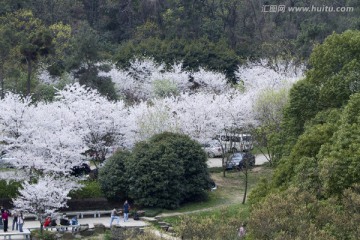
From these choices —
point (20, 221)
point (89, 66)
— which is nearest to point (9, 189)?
point (20, 221)

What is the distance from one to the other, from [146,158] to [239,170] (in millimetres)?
8803

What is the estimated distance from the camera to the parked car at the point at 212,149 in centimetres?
4568

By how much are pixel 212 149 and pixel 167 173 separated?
936 cm

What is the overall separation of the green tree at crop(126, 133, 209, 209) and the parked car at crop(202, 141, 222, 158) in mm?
5175

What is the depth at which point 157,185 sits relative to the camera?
38312 millimetres

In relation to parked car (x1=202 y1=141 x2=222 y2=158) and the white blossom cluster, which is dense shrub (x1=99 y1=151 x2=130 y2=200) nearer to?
the white blossom cluster

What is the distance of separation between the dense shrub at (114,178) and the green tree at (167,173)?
0.45 m

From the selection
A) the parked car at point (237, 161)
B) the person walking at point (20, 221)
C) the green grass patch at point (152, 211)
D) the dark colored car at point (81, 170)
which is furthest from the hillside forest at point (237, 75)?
the person walking at point (20, 221)

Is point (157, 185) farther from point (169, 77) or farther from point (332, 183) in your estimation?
point (169, 77)

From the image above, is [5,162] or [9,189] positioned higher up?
[5,162]

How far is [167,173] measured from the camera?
38.5 m

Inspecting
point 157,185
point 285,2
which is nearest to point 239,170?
point 157,185

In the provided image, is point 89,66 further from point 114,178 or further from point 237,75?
point 114,178

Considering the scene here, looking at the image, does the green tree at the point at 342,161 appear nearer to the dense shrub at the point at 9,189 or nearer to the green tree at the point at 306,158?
the green tree at the point at 306,158
